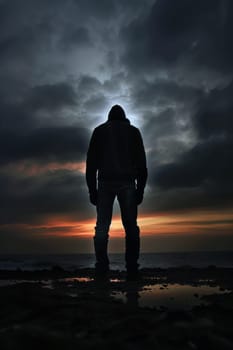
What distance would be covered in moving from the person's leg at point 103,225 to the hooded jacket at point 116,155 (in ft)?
0.91

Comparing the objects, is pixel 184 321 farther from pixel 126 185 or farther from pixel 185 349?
pixel 126 185

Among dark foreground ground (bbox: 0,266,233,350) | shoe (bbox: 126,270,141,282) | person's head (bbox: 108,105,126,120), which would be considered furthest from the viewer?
person's head (bbox: 108,105,126,120)

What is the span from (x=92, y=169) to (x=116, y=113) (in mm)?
1355

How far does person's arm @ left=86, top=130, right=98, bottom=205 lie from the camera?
305 inches

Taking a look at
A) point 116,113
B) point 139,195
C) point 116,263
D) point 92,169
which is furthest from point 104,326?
point 116,263

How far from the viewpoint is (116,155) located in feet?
25.1

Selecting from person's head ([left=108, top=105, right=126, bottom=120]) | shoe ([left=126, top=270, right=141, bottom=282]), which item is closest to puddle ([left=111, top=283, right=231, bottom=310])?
shoe ([left=126, top=270, right=141, bottom=282])

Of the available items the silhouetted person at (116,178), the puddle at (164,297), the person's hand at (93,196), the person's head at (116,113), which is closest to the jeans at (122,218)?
the silhouetted person at (116,178)

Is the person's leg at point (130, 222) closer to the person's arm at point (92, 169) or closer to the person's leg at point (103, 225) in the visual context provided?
the person's leg at point (103, 225)

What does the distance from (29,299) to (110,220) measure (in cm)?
407

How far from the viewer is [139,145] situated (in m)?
7.84

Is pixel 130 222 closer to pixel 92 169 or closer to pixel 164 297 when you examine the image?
pixel 92 169

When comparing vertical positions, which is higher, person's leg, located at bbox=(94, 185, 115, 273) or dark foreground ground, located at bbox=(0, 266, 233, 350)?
person's leg, located at bbox=(94, 185, 115, 273)

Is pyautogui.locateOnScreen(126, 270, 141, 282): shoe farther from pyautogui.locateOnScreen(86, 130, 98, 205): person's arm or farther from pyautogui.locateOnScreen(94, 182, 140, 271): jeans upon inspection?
pyautogui.locateOnScreen(86, 130, 98, 205): person's arm
